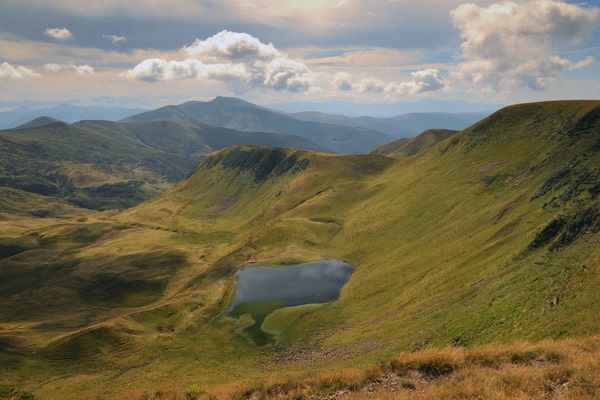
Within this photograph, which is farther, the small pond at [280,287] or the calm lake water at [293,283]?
the calm lake water at [293,283]

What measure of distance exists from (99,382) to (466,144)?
465 feet

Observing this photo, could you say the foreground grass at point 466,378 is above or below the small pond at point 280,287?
above

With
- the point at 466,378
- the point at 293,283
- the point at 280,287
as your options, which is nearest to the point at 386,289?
the point at 293,283

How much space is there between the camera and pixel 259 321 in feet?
258

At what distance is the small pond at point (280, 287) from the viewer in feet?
275

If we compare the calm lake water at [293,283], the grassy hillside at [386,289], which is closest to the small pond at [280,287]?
the calm lake water at [293,283]

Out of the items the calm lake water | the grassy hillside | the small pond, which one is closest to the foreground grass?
the grassy hillside

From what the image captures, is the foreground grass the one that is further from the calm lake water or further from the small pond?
the calm lake water

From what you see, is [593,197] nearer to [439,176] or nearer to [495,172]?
[495,172]

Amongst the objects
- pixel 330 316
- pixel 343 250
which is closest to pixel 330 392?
pixel 330 316

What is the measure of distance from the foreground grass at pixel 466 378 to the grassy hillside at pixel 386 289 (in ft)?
0.48

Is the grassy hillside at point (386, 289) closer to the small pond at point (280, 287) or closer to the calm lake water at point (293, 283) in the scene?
the small pond at point (280, 287)

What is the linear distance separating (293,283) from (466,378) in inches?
3204

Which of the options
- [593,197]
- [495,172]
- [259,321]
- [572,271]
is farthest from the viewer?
[495,172]
